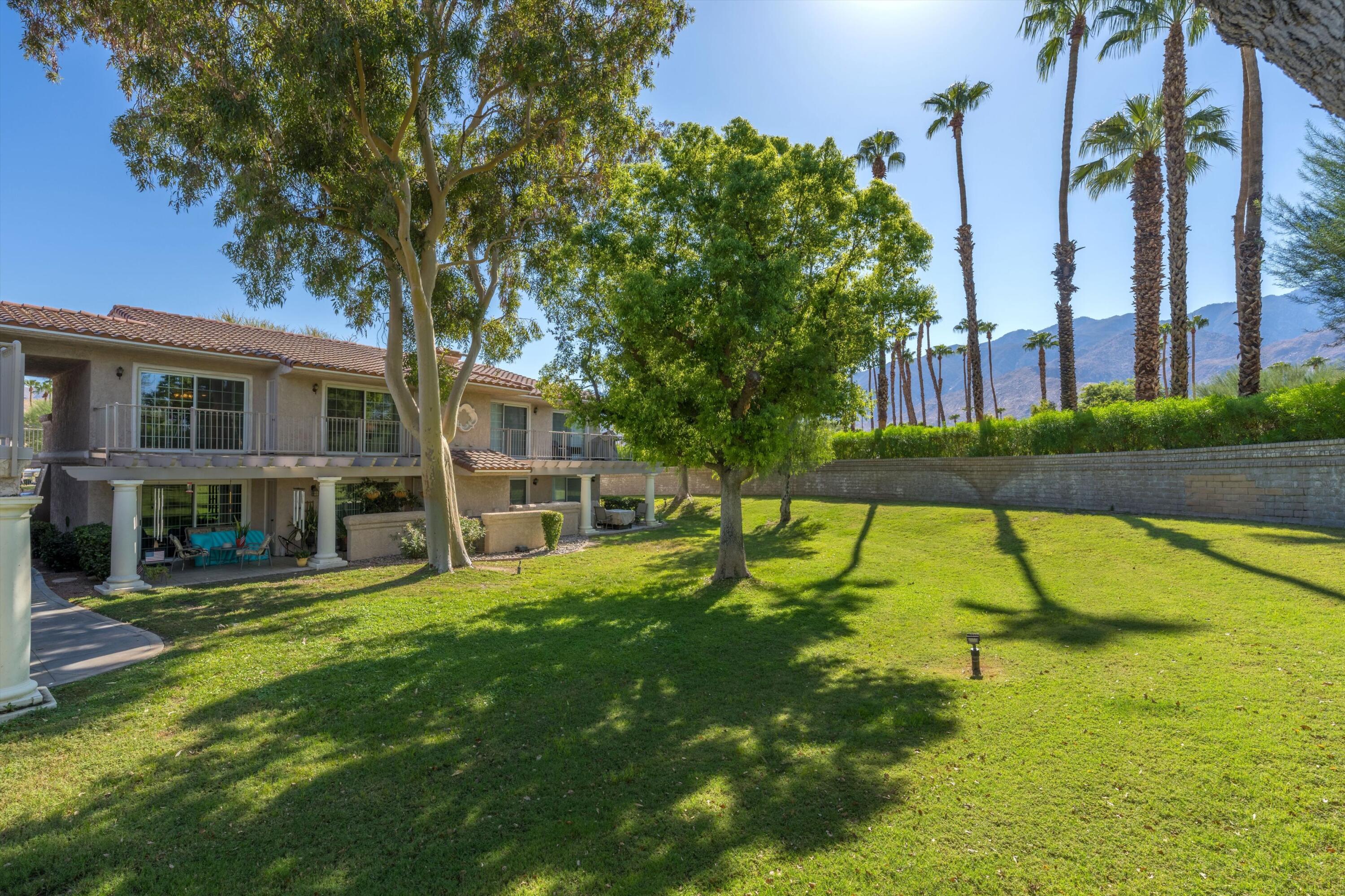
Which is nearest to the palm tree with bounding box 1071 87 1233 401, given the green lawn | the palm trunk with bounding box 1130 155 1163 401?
the palm trunk with bounding box 1130 155 1163 401

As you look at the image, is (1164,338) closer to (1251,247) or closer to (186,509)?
(1251,247)

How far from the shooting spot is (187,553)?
14.9 meters

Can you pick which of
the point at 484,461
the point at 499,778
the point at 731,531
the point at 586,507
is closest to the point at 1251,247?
the point at 731,531

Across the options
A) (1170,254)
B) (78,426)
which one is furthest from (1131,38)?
(78,426)

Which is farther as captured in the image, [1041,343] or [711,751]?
[1041,343]

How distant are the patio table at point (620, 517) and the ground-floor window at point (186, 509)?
12887 mm

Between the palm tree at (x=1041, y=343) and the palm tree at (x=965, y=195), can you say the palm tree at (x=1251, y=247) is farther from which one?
the palm tree at (x=1041, y=343)

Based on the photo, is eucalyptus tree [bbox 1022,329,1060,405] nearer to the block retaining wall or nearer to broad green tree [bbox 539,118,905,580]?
the block retaining wall

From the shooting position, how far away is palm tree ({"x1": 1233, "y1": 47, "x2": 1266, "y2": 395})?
51.0 feet

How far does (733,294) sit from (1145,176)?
60.9ft

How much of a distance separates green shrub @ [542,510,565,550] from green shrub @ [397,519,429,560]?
12.5ft

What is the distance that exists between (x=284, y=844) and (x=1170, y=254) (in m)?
24.3

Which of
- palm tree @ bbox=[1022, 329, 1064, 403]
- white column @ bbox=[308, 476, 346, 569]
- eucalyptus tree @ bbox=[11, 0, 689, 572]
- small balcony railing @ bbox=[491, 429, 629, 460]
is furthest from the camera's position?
palm tree @ bbox=[1022, 329, 1064, 403]

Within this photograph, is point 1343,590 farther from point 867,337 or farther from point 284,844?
point 284,844
